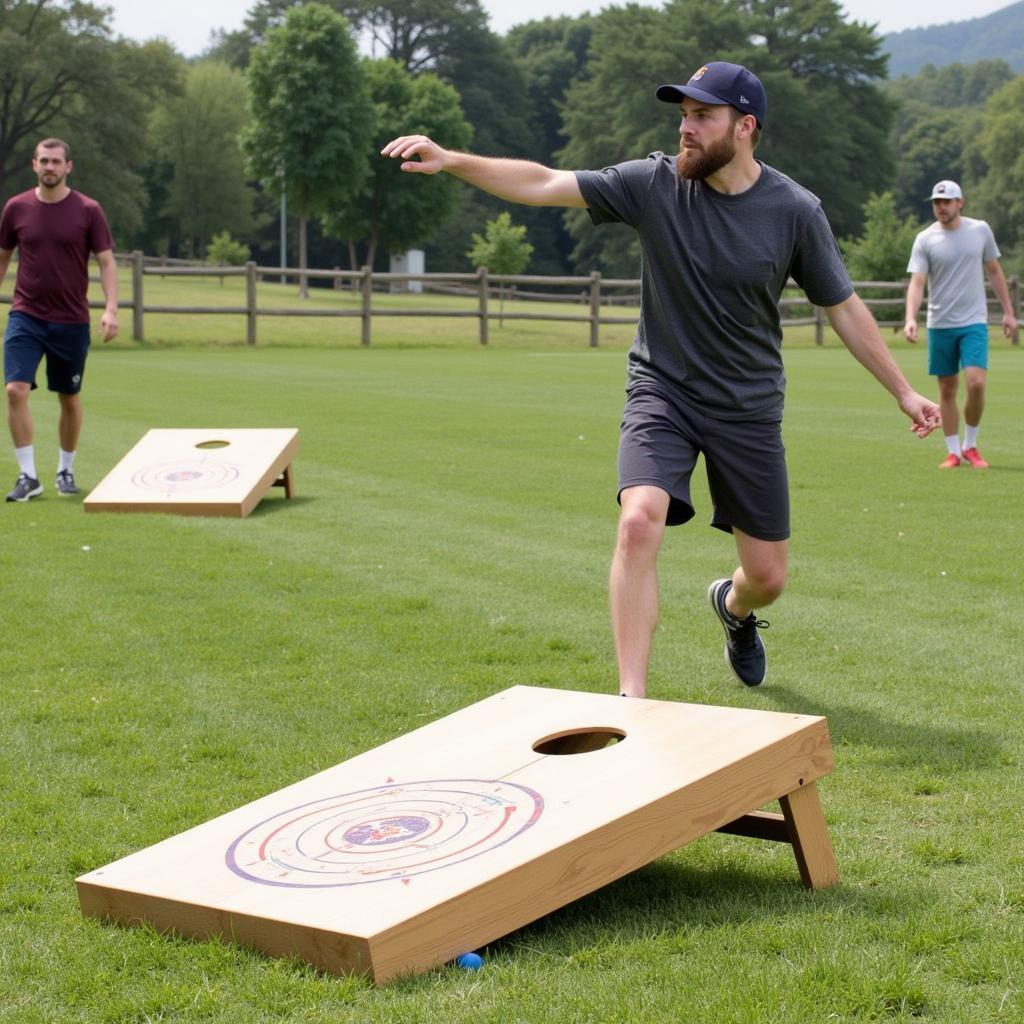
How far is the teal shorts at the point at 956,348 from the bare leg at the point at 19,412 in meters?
7.75

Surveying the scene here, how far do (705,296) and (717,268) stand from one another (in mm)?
110

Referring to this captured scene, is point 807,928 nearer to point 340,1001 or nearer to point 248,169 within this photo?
point 340,1001

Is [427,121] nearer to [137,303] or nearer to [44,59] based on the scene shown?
[44,59]

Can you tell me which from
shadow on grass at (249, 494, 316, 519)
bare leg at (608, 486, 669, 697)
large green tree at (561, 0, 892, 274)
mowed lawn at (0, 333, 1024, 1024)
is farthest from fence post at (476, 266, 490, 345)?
large green tree at (561, 0, 892, 274)

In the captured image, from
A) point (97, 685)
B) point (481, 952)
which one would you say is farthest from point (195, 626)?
point (481, 952)

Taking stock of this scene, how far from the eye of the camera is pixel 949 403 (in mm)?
14094

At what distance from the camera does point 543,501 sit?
1175 cm

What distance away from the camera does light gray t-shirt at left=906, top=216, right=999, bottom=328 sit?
13.7 metres

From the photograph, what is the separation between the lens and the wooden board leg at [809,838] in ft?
13.1

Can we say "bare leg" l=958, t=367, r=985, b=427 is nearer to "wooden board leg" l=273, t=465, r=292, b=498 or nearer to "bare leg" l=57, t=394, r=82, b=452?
"wooden board leg" l=273, t=465, r=292, b=498

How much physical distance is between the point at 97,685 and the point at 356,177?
225 ft

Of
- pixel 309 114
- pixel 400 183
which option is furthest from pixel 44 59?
pixel 400 183

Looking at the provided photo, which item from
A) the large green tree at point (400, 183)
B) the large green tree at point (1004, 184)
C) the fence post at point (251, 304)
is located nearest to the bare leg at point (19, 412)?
the fence post at point (251, 304)

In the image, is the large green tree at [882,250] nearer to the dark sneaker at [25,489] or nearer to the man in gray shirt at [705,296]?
the dark sneaker at [25,489]
